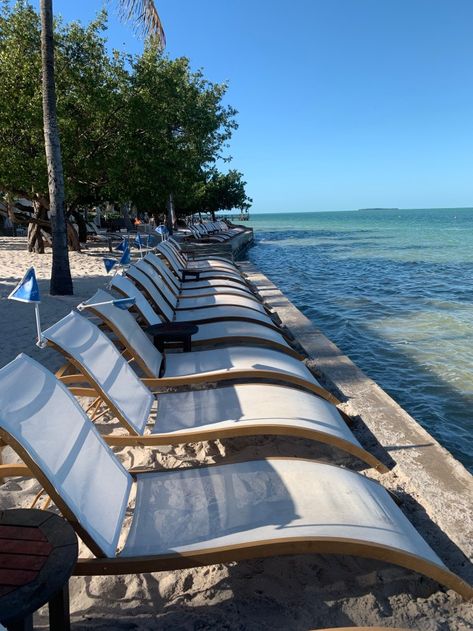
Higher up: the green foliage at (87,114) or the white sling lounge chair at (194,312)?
the green foliage at (87,114)

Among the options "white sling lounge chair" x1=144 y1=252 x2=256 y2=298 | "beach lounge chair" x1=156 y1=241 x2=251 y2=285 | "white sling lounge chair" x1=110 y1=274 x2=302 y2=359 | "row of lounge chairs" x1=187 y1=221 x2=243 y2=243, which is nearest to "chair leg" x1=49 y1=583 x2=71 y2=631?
"white sling lounge chair" x1=110 y1=274 x2=302 y2=359

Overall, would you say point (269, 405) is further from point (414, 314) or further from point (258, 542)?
point (414, 314)

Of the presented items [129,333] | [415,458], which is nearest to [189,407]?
[129,333]

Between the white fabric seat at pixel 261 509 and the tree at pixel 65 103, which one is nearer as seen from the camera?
the white fabric seat at pixel 261 509

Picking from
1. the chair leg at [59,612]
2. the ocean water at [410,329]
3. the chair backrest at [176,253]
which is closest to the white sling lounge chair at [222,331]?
the ocean water at [410,329]

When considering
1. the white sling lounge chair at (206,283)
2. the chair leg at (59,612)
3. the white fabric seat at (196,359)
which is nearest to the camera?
the chair leg at (59,612)

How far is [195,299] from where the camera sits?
24.3 feet

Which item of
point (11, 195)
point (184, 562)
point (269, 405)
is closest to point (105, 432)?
point (269, 405)

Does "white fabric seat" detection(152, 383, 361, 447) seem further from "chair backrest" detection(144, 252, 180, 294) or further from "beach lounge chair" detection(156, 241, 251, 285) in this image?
"beach lounge chair" detection(156, 241, 251, 285)

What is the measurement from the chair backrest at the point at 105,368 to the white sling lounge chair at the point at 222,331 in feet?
4.15

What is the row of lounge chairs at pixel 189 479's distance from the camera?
1.92 metres

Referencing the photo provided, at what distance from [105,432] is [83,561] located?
1978 mm

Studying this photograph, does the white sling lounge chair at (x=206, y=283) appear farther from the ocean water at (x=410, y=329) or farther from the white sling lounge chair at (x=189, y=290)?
the ocean water at (x=410, y=329)

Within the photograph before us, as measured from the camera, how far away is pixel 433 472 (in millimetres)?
3074
